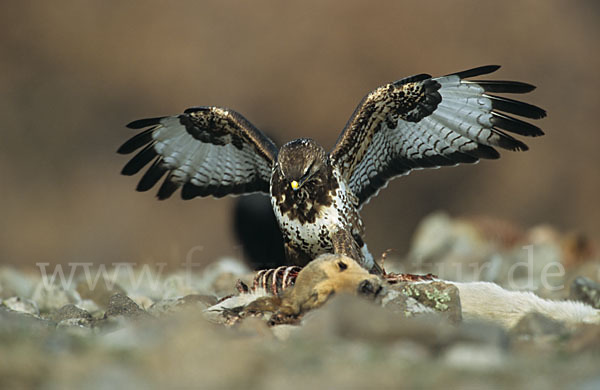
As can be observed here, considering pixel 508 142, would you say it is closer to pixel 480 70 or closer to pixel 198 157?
pixel 480 70

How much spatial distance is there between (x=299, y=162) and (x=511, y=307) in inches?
76.4

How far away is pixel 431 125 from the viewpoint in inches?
240

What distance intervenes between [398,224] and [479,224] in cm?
233

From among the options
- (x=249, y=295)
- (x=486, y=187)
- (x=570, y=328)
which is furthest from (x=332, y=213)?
(x=486, y=187)

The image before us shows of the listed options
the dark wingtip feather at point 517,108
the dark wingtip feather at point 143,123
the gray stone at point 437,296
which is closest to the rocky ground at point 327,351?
the gray stone at point 437,296

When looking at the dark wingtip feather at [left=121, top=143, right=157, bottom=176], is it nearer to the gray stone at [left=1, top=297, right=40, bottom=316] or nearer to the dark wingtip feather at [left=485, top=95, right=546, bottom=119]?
the gray stone at [left=1, top=297, right=40, bottom=316]

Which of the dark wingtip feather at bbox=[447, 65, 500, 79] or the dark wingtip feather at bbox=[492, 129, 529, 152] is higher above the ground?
the dark wingtip feather at bbox=[447, 65, 500, 79]

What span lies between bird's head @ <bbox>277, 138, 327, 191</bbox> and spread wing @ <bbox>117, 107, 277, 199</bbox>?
0.83m

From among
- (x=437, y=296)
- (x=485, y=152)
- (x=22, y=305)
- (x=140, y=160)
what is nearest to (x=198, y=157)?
(x=140, y=160)

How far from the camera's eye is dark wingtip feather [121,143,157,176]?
21.6 feet

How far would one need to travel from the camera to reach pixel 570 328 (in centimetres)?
373

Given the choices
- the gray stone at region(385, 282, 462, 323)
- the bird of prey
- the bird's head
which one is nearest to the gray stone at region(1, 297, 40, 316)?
the bird of prey

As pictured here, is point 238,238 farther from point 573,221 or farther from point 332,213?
point 573,221

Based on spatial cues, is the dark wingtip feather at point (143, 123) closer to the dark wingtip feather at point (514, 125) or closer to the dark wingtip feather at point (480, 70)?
the dark wingtip feather at point (480, 70)
